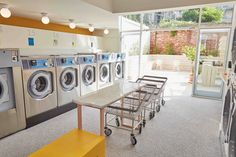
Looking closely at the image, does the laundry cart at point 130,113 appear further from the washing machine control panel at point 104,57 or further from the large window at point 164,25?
the large window at point 164,25

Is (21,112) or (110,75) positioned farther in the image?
(110,75)

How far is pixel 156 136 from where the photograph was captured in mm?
2598

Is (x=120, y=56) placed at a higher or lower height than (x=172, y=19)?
lower

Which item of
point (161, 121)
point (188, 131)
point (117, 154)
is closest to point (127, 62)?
point (161, 121)

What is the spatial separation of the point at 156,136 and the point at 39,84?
2315mm

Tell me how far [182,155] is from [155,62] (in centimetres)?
835

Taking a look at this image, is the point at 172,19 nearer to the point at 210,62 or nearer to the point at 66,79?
the point at 210,62

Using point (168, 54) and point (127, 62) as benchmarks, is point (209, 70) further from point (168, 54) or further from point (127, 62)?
point (168, 54)

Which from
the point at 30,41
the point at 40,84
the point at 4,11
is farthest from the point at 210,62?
the point at 4,11

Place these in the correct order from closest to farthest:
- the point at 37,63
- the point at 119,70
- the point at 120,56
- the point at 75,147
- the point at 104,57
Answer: the point at 75,147
the point at 37,63
the point at 104,57
the point at 120,56
the point at 119,70

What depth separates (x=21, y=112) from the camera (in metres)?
2.67

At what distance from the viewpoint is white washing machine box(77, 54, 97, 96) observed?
12.7ft

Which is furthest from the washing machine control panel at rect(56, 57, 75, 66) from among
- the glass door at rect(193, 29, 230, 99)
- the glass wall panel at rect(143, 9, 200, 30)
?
the glass door at rect(193, 29, 230, 99)

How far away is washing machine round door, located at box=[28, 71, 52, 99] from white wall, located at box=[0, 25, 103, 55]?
3.04 feet
